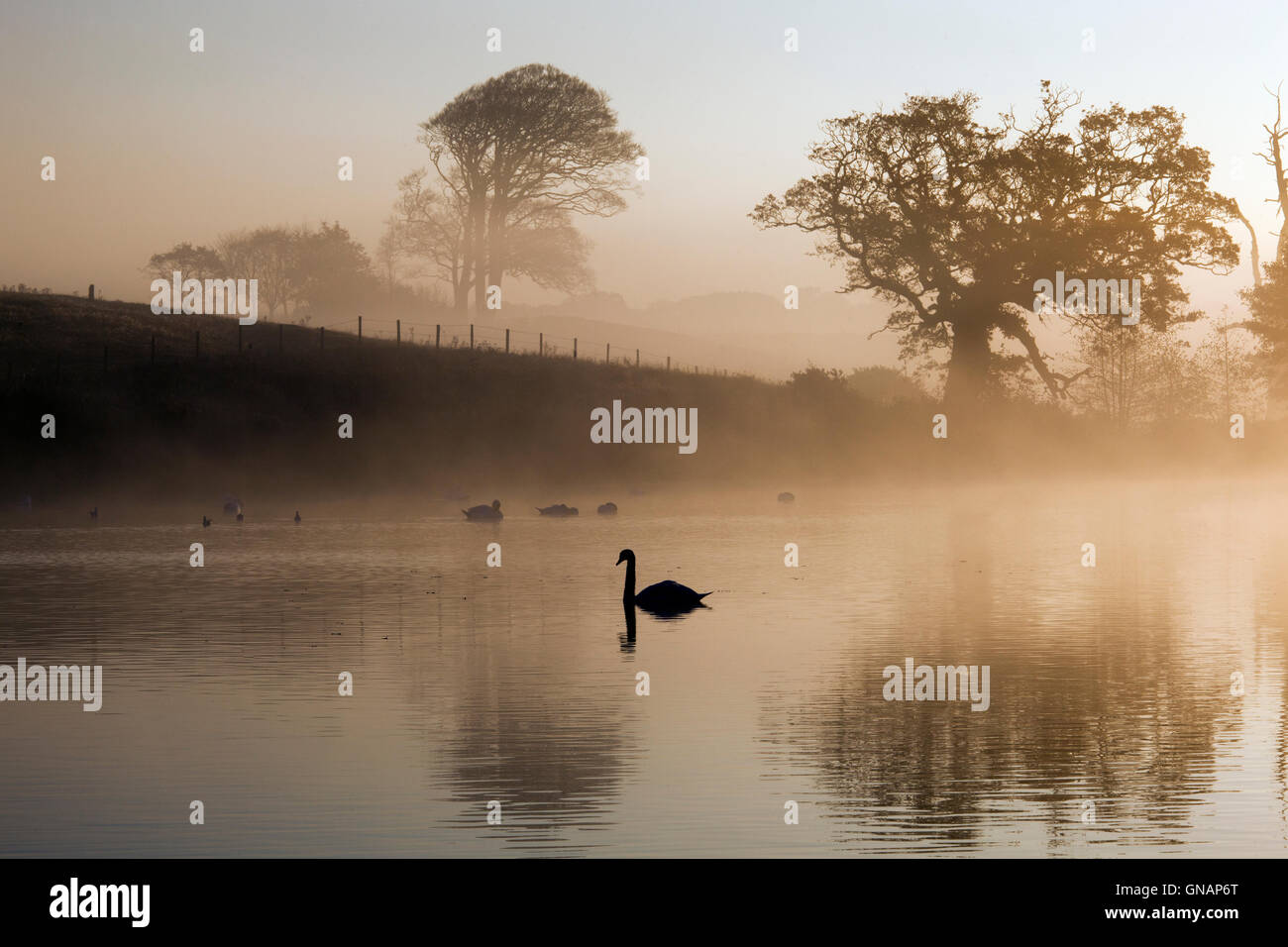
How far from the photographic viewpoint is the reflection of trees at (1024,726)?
1199cm

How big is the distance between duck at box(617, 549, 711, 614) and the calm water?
751 mm

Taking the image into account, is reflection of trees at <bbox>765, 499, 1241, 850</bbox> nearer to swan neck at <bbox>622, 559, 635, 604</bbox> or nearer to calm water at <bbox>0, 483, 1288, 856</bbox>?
calm water at <bbox>0, 483, 1288, 856</bbox>

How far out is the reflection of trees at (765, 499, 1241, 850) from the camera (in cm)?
1199

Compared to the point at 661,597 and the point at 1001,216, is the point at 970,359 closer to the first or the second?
the point at 1001,216

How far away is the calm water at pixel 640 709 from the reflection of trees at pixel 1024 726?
0.06 metres

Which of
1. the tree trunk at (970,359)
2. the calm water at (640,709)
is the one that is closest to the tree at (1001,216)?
the tree trunk at (970,359)

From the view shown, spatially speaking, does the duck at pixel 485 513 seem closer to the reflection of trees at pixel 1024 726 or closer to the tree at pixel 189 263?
the reflection of trees at pixel 1024 726

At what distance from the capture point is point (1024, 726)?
51.4ft

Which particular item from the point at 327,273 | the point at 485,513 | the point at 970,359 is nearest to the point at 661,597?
the point at 485,513
